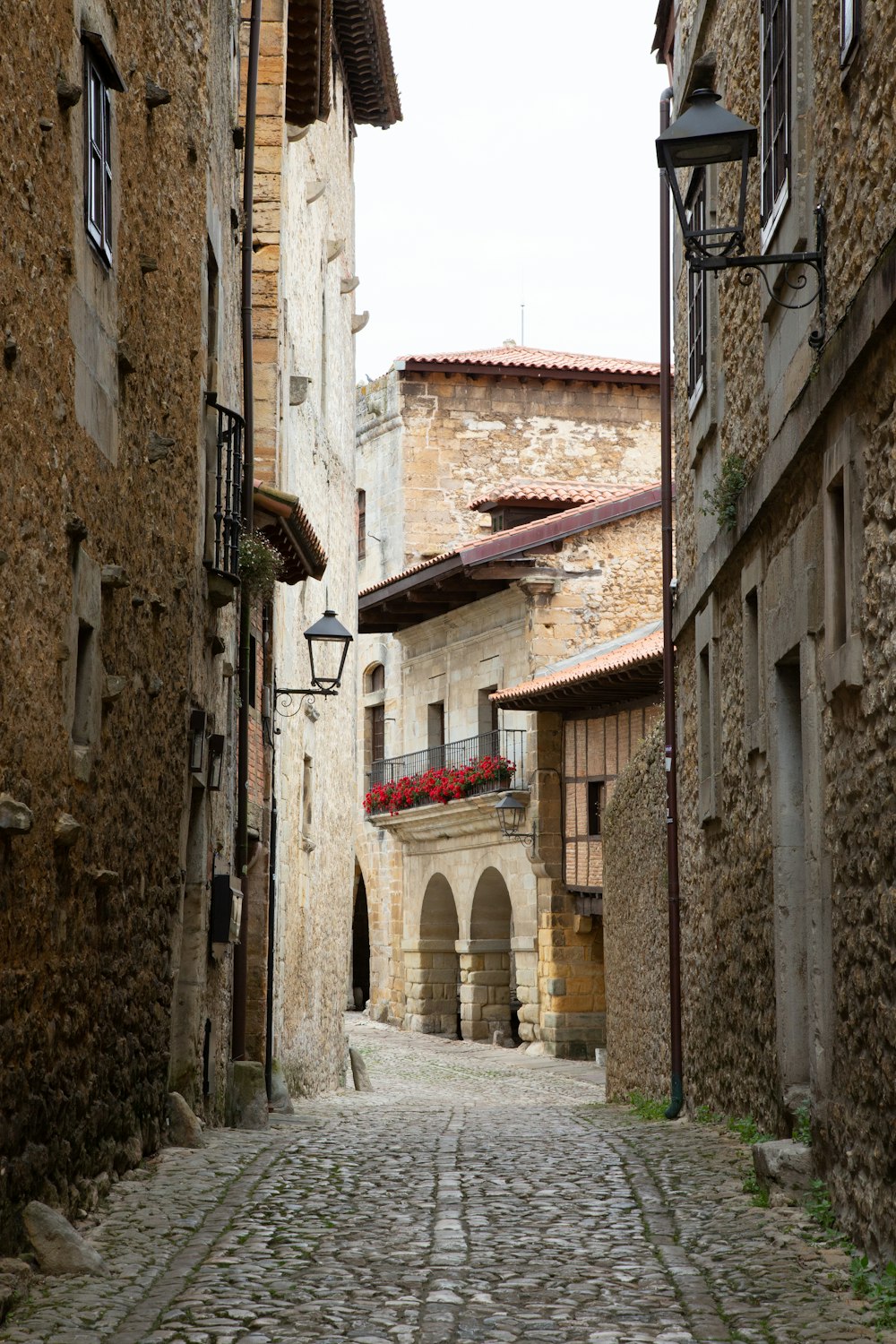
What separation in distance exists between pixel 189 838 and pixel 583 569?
1843cm

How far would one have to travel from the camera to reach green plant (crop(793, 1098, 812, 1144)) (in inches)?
283

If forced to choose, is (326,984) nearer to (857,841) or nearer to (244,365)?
(244,365)

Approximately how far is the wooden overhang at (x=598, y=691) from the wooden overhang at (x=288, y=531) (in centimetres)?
664

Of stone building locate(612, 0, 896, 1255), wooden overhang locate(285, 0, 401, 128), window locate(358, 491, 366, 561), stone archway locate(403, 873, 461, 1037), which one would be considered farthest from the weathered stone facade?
window locate(358, 491, 366, 561)

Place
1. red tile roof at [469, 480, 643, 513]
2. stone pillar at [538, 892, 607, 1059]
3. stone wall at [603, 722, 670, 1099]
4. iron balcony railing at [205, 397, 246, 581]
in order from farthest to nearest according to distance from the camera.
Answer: red tile roof at [469, 480, 643, 513] < stone pillar at [538, 892, 607, 1059] < stone wall at [603, 722, 670, 1099] < iron balcony railing at [205, 397, 246, 581]

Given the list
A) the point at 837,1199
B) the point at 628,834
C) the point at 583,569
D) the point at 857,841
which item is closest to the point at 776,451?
the point at 857,841

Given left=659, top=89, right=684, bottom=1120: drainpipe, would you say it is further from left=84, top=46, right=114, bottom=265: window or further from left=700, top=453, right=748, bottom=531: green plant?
left=84, top=46, right=114, bottom=265: window

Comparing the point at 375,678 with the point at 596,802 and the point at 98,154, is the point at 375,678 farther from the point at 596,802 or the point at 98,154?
the point at 98,154

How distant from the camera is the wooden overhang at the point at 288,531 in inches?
522

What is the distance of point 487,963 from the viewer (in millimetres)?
30359

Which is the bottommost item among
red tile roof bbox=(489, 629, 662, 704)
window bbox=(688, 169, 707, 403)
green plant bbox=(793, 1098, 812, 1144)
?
green plant bbox=(793, 1098, 812, 1144)

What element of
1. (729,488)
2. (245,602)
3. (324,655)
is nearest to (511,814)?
(324,655)

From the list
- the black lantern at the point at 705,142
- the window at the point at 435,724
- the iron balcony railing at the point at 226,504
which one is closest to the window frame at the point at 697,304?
the iron balcony railing at the point at 226,504

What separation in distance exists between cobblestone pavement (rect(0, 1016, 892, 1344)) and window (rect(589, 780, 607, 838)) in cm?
1551
